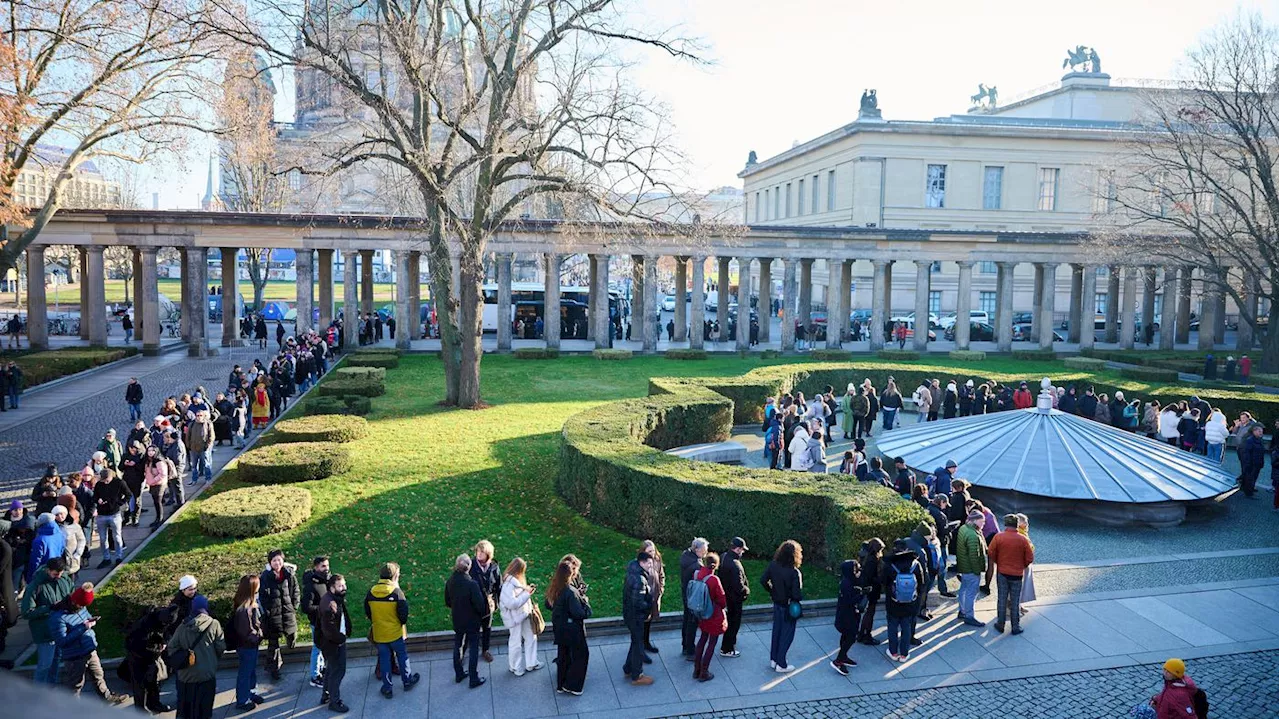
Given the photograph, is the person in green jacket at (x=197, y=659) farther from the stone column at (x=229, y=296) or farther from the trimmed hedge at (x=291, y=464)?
the stone column at (x=229, y=296)

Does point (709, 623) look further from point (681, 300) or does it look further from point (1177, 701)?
point (681, 300)

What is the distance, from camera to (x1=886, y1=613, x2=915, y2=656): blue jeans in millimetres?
11547

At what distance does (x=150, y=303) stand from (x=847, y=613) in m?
39.5

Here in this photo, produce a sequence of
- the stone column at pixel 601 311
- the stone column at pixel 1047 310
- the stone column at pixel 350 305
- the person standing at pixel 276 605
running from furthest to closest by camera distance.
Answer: the stone column at pixel 1047 310
the stone column at pixel 601 311
the stone column at pixel 350 305
the person standing at pixel 276 605

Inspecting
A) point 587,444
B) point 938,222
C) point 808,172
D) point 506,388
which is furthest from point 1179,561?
point 808,172

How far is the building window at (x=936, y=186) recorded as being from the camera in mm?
63156

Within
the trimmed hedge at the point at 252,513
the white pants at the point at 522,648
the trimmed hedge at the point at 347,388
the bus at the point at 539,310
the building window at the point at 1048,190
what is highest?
the building window at the point at 1048,190

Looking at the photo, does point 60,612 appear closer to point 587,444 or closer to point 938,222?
point 587,444

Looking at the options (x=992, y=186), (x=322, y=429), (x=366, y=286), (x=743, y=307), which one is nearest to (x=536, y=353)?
(x=743, y=307)

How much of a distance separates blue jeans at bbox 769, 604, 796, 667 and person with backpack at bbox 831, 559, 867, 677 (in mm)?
644

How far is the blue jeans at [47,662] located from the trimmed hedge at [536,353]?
3255cm

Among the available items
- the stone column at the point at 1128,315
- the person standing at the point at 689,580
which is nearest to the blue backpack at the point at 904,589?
the person standing at the point at 689,580

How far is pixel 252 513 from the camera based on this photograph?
49.8ft

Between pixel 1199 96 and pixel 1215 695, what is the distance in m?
36.8
